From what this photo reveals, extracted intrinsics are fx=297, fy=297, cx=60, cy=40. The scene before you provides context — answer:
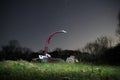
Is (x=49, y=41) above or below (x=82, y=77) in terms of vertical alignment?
above

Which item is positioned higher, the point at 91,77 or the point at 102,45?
the point at 102,45

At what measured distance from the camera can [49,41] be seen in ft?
37.1

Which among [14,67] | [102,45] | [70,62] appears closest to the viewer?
[14,67]

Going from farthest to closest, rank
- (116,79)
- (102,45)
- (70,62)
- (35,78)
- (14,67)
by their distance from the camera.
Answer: (102,45) → (70,62) → (14,67) → (116,79) → (35,78)

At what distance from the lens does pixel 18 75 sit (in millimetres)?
7168

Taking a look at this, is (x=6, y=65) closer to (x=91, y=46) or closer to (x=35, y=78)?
(x=35, y=78)

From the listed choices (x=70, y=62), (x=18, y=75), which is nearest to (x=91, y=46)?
(x=70, y=62)

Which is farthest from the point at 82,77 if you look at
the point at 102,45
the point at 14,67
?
the point at 102,45

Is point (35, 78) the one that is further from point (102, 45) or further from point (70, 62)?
point (102, 45)

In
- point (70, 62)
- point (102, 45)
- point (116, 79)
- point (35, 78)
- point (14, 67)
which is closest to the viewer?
point (35, 78)

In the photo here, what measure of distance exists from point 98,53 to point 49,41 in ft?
6.57

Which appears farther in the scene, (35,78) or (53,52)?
(53,52)

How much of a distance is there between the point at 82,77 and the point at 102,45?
4.94 m

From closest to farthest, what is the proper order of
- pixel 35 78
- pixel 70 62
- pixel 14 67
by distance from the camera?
pixel 35 78, pixel 14 67, pixel 70 62
